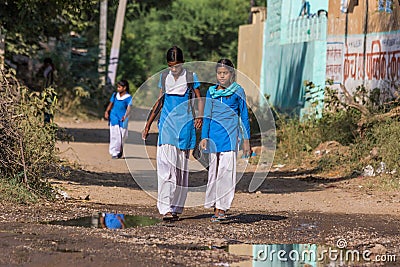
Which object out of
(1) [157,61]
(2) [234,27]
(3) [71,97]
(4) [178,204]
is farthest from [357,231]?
(1) [157,61]

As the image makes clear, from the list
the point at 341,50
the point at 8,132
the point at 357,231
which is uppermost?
the point at 341,50

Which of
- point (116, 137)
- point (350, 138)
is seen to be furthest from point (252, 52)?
point (350, 138)

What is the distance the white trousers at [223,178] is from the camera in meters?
9.20

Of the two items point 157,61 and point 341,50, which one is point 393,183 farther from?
point 157,61

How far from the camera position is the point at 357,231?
8.82 m

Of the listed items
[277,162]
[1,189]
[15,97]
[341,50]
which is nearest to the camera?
[1,189]

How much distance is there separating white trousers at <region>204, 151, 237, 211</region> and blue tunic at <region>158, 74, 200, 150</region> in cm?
31

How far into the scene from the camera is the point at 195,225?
8953 mm

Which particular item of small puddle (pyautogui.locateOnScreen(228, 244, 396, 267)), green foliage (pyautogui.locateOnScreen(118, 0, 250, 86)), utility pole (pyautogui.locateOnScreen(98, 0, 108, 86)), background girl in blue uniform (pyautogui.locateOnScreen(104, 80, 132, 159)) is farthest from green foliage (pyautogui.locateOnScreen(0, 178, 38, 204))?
green foliage (pyautogui.locateOnScreen(118, 0, 250, 86))

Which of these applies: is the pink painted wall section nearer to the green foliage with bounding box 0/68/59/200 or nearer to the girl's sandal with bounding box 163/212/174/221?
the green foliage with bounding box 0/68/59/200

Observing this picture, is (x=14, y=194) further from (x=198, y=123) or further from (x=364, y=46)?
(x=364, y=46)

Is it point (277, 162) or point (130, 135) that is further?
point (130, 135)

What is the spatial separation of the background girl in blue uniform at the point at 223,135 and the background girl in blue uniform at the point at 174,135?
0.16 metres

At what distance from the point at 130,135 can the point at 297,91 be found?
4.22 meters
